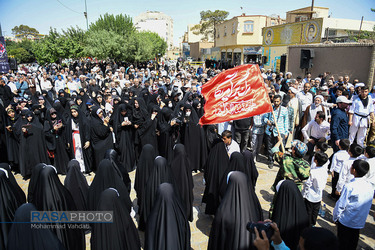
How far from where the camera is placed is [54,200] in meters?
2.99

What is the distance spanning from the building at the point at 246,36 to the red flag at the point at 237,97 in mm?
23528

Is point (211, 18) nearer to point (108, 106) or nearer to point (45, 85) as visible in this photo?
point (45, 85)

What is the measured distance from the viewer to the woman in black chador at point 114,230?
2.57 m

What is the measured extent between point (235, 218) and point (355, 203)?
1478mm

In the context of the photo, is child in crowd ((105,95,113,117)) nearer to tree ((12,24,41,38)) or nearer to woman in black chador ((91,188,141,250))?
woman in black chador ((91,188,141,250))

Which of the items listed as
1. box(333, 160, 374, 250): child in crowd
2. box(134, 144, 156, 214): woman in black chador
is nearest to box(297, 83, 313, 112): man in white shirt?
box(333, 160, 374, 250): child in crowd

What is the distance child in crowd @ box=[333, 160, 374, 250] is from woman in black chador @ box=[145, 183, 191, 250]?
1948 millimetres

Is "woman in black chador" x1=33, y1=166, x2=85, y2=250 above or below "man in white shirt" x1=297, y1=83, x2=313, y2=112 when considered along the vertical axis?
below

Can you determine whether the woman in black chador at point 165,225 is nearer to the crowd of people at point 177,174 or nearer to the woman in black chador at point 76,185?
the crowd of people at point 177,174

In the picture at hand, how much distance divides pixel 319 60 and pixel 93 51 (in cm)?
1793

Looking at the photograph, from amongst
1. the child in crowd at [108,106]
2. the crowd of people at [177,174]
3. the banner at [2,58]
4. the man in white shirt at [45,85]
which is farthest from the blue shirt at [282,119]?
the man in white shirt at [45,85]

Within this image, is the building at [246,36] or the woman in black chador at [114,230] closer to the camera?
the woman in black chador at [114,230]

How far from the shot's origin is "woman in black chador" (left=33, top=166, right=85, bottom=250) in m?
2.94

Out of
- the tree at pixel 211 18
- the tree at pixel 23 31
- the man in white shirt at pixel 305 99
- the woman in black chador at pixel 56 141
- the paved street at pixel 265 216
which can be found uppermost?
the tree at pixel 23 31
